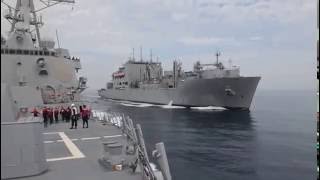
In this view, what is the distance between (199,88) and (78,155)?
4589 cm

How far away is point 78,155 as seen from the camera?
9398 millimetres

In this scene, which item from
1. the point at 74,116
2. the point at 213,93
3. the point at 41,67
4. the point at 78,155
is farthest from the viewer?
the point at 213,93

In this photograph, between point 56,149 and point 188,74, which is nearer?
point 56,149

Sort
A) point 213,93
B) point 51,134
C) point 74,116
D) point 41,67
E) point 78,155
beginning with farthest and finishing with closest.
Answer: point 213,93 → point 41,67 → point 74,116 → point 51,134 → point 78,155

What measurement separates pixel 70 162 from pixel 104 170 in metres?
1.45

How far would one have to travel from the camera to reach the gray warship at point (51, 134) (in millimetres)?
5422

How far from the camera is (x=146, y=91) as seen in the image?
67.8m

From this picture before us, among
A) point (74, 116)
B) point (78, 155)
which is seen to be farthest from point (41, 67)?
point (78, 155)

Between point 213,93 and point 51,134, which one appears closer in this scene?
point 51,134

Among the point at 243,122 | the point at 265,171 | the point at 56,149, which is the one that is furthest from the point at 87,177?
the point at 243,122

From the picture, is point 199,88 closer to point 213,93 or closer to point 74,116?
point 213,93

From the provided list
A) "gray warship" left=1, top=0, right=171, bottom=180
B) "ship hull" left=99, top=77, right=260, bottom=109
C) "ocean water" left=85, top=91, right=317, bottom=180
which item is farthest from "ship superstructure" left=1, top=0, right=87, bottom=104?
"ship hull" left=99, top=77, right=260, bottom=109

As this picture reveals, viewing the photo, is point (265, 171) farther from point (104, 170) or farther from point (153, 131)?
point (153, 131)

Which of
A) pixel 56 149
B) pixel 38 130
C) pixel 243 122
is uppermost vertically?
pixel 38 130
